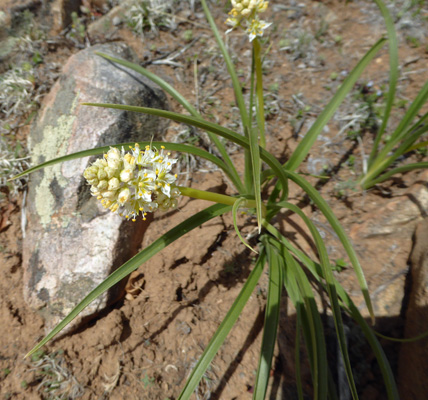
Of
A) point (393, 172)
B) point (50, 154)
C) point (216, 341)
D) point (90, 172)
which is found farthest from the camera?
point (50, 154)

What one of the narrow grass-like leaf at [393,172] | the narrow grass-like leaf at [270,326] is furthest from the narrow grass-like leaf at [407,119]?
the narrow grass-like leaf at [270,326]

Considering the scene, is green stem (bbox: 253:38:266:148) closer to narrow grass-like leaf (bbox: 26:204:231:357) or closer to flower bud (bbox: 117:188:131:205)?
narrow grass-like leaf (bbox: 26:204:231:357)

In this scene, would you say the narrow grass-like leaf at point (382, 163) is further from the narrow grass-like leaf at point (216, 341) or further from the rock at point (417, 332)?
the narrow grass-like leaf at point (216, 341)

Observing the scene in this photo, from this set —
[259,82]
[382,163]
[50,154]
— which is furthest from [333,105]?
[50,154]

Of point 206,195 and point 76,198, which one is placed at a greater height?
point 206,195

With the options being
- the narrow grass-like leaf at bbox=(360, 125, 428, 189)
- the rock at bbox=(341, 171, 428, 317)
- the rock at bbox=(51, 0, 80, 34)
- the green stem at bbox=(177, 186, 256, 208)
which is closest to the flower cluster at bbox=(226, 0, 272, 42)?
the green stem at bbox=(177, 186, 256, 208)

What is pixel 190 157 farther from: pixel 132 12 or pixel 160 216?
pixel 132 12

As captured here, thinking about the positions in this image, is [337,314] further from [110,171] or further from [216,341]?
[110,171]
